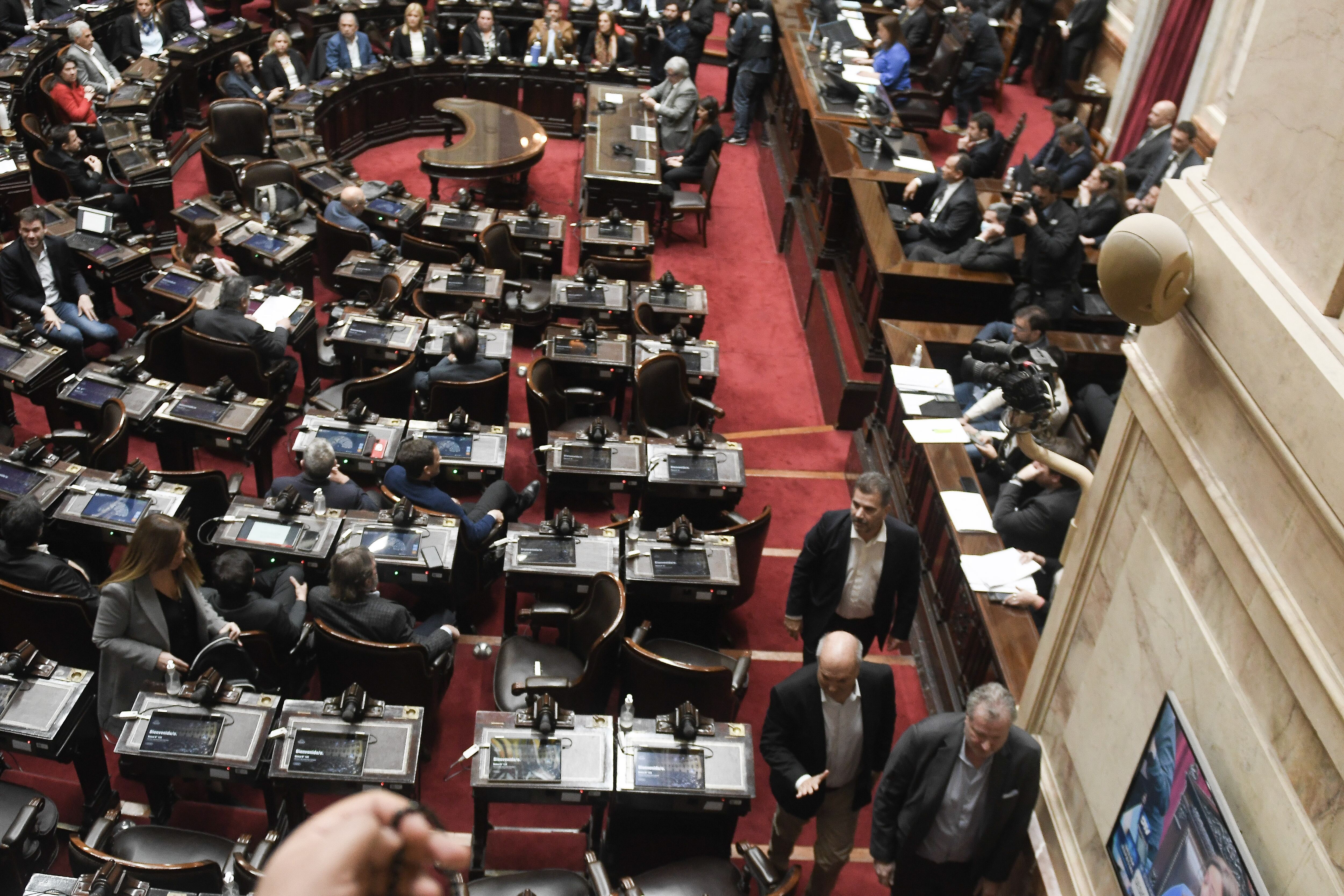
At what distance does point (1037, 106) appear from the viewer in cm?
1416

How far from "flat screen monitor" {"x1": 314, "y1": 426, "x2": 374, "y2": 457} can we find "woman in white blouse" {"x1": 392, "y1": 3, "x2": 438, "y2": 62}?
7.21m

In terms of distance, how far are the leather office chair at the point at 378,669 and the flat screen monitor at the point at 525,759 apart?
537mm

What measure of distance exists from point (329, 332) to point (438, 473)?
5.89ft

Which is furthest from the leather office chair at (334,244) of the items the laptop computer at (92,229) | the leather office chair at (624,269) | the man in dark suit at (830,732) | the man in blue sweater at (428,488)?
the man in dark suit at (830,732)

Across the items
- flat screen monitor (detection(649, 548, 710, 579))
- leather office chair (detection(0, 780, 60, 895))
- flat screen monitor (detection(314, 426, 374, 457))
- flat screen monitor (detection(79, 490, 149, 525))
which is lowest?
leather office chair (detection(0, 780, 60, 895))

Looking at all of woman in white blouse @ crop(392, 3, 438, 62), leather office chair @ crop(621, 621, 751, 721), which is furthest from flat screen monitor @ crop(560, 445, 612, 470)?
woman in white blouse @ crop(392, 3, 438, 62)

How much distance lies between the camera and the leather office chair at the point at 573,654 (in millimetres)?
4801

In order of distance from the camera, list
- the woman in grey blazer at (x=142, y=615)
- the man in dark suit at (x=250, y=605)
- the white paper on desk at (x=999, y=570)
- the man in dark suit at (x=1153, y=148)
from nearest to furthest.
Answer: the woman in grey blazer at (x=142, y=615), the man in dark suit at (x=250, y=605), the white paper on desk at (x=999, y=570), the man in dark suit at (x=1153, y=148)

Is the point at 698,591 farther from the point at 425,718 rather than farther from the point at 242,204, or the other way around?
the point at 242,204

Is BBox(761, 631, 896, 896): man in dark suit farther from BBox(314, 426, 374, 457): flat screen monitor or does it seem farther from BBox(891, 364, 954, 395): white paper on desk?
BBox(314, 426, 374, 457): flat screen monitor

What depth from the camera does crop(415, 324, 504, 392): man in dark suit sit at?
6633 millimetres

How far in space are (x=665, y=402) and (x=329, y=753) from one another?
334 cm

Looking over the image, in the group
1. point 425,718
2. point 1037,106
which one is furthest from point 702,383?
point 1037,106

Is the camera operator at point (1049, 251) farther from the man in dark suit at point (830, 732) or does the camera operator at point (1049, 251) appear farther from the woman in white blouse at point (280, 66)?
the woman in white blouse at point (280, 66)
